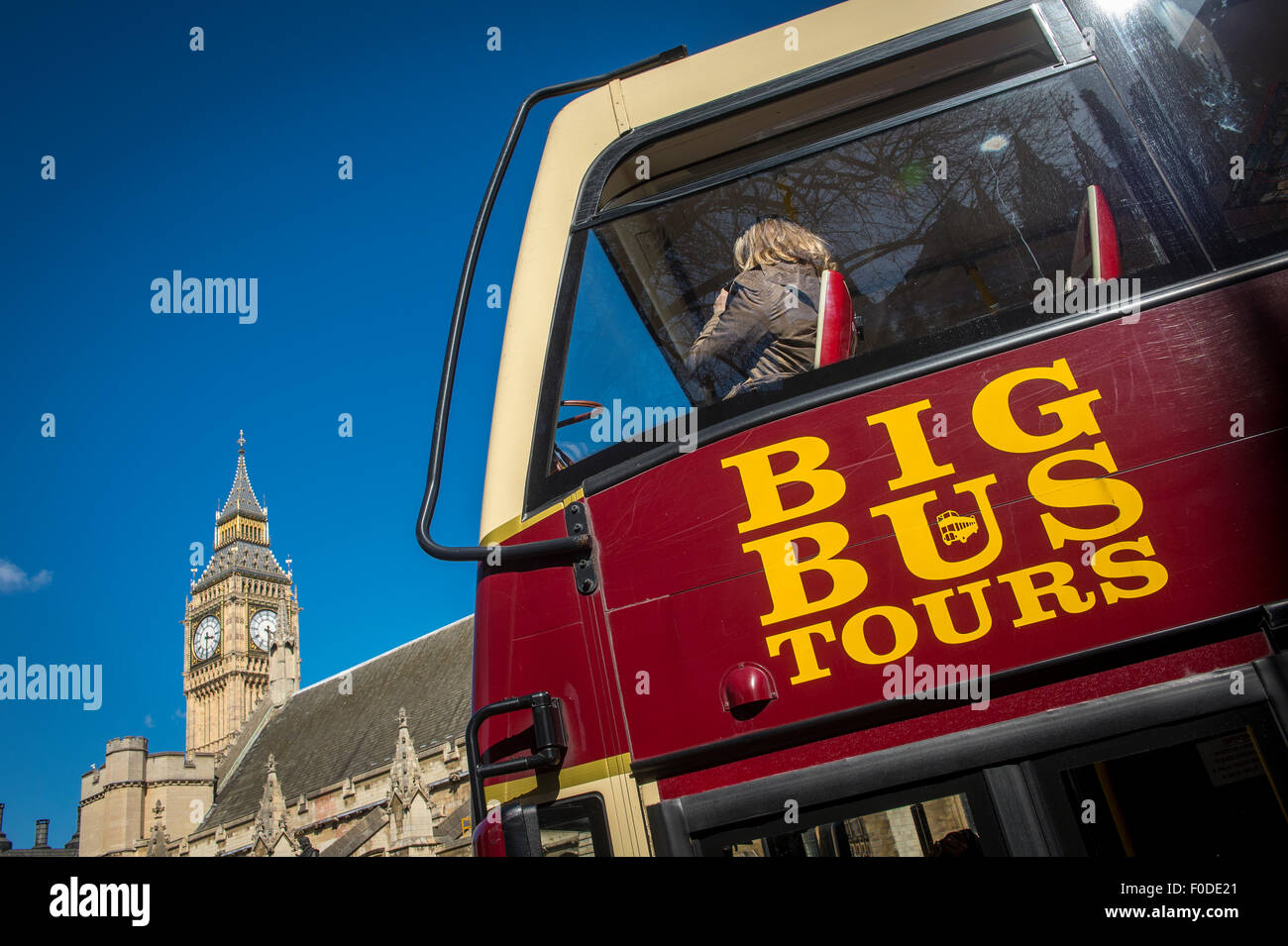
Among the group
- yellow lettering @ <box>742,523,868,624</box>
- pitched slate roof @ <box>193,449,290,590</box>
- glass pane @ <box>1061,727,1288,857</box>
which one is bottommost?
glass pane @ <box>1061,727,1288,857</box>

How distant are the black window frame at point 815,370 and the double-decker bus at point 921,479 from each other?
1 centimetres

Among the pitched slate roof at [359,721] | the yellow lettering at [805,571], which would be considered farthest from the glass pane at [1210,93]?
the pitched slate roof at [359,721]

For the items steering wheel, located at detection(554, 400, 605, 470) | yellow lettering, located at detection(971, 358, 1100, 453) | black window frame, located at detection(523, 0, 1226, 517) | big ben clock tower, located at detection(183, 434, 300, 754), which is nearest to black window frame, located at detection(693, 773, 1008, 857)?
yellow lettering, located at detection(971, 358, 1100, 453)

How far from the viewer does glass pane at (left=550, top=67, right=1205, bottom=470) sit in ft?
7.57

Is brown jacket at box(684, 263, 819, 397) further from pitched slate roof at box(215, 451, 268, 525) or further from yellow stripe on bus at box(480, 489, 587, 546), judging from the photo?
pitched slate roof at box(215, 451, 268, 525)

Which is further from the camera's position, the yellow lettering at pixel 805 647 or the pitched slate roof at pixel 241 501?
the pitched slate roof at pixel 241 501

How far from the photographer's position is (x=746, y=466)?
222cm

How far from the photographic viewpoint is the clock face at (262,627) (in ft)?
231

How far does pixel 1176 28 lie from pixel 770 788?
7.45 feet

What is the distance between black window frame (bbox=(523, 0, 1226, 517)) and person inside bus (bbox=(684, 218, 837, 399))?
0.65 feet

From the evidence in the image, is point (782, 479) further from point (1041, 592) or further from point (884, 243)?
point (884, 243)

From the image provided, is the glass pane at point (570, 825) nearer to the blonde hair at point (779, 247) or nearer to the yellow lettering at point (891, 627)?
the yellow lettering at point (891, 627)
